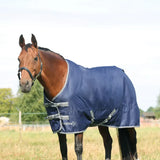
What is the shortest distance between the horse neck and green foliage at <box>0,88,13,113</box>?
70615 mm

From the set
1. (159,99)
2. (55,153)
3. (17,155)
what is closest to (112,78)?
(55,153)

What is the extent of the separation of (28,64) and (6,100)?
240ft

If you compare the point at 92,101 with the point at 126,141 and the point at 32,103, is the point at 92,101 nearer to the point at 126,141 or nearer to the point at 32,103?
the point at 126,141

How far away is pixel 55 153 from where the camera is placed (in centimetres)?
953

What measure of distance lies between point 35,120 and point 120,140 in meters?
36.6

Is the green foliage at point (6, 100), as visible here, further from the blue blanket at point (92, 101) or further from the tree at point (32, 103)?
the blue blanket at point (92, 101)

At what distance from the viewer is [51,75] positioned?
5777 mm

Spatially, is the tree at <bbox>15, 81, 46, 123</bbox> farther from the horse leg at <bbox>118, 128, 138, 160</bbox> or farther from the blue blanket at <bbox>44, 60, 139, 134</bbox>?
the blue blanket at <bbox>44, 60, 139, 134</bbox>

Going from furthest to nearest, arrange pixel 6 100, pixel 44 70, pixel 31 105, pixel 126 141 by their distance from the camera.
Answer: pixel 6 100
pixel 31 105
pixel 126 141
pixel 44 70

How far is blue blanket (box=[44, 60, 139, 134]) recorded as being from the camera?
5.75 metres

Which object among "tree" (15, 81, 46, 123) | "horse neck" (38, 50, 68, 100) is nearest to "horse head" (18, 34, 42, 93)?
"horse neck" (38, 50, 68, 100)

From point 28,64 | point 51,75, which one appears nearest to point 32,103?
point 51,75

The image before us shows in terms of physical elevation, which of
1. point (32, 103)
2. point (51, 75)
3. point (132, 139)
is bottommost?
point (132, 139)

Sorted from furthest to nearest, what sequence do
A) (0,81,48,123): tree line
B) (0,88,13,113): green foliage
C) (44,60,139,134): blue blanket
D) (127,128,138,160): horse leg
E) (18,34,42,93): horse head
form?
1. (0,88,13,113): green foliage
2. (0,81,48,123): tree line
3. (127,128,138,160): horse leg
4. (44,60,139,134): blue blanket
5. (18,34,42,93): horse head
